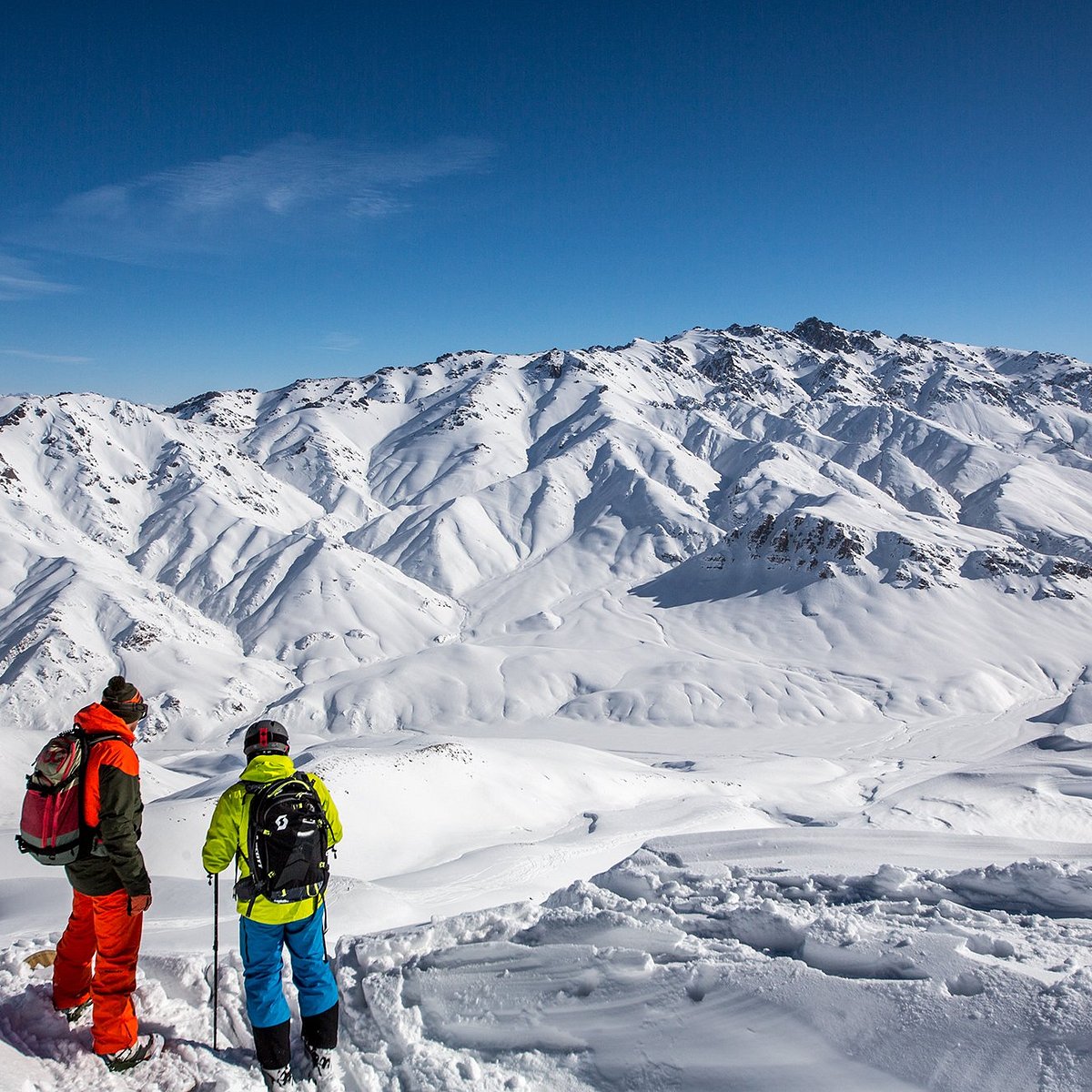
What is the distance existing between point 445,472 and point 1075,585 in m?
98.6

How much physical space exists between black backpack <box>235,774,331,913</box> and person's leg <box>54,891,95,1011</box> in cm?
121

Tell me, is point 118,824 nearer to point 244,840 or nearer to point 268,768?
point 244,840

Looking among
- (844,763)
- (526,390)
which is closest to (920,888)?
(844,763)

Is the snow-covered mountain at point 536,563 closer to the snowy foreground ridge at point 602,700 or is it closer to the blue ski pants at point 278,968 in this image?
the snowy foreground ridge at point 602,700

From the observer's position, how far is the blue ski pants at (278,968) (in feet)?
15.7

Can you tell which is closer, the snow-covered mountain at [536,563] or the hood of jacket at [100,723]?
the hood of jacket at [100,723]

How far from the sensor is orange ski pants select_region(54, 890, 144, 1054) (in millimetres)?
4715

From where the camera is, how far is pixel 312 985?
4.96 meters

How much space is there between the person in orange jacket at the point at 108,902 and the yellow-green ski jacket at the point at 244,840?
457 mm

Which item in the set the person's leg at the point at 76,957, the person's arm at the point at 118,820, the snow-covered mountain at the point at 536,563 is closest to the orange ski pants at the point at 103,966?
the person's leg at the point at 76,957

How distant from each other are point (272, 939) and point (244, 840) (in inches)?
28.0

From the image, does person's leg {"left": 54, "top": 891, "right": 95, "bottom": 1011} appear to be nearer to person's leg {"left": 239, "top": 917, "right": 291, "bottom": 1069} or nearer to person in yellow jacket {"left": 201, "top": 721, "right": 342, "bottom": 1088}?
person in yellow jacket {"left": 201, "top": 721, "right": 342, "bottom": 1088}

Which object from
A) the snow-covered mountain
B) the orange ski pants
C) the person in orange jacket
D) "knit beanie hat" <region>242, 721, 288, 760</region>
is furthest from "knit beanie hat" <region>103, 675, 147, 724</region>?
the snow-covered mountain

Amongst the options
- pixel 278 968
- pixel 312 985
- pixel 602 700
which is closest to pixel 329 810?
pixel 278 968
